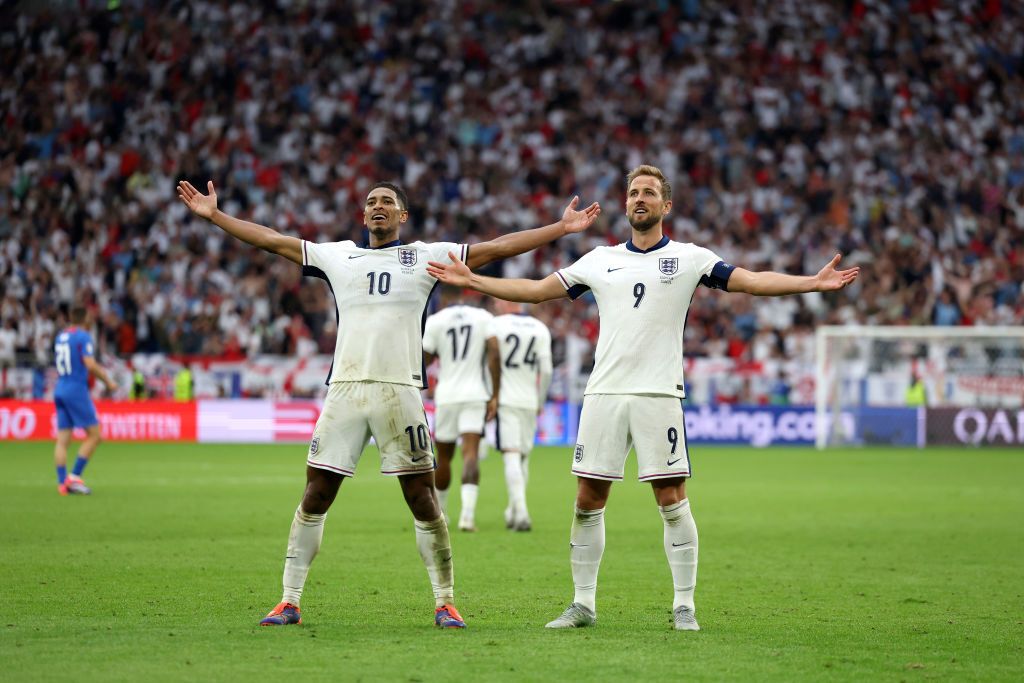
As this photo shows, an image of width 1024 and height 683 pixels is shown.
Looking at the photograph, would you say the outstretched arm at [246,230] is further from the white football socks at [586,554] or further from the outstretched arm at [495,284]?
the white football socks at [586,554]

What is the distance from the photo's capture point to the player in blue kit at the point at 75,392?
58.4 ft

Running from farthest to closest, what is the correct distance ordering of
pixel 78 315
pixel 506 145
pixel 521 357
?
pixel 506 145, pixel 78 315, pixel 521 357

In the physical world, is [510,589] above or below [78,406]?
below

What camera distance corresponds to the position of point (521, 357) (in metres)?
14.7

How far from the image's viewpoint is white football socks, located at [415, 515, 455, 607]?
26.2 ft

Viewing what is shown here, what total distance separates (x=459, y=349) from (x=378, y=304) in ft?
20.9

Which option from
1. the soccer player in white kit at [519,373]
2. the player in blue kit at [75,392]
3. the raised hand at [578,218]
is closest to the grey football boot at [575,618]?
the raised hand at [578,218]

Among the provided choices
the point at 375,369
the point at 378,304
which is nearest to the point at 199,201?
the point at 378,304

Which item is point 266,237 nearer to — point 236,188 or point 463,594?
point 463,594

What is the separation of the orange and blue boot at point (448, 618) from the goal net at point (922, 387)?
910 inches

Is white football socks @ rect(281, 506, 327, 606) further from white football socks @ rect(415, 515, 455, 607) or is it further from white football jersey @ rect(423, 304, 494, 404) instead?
white football jersey @ rect(423, 304, 494, 404)

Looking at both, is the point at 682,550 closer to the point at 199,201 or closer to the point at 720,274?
the point at 720,274

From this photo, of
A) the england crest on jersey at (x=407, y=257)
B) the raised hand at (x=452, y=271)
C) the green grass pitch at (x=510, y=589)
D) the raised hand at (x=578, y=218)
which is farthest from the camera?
the raised hand at (x=578, y=218)

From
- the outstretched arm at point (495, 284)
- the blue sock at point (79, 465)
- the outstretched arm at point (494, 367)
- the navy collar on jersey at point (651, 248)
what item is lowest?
the blue sock at point (79, 465)
